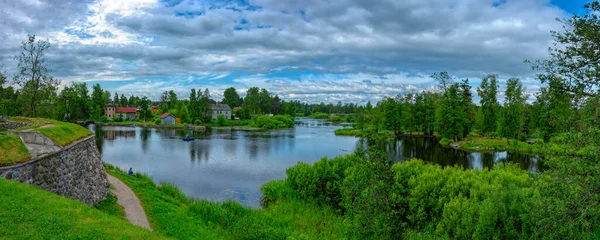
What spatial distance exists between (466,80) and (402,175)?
5429cm

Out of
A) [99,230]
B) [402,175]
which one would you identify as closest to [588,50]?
[402,175]

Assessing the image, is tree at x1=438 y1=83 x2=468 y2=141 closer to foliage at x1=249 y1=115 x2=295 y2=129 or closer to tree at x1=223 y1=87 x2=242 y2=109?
foliage at x1=249 y1=115 x2=295 y2=129

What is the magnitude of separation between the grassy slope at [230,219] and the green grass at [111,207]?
981mm

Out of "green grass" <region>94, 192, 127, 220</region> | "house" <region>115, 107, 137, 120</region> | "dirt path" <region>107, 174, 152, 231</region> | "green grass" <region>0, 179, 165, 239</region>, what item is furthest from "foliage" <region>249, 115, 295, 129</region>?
"green grass" <region>0, 179, 165, 239</region>

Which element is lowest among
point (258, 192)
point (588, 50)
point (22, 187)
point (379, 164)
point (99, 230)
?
point (258, 192)

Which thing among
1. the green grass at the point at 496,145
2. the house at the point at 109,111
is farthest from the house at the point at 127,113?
the green grass at the point at 496,145

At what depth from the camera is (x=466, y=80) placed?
61.8 metres

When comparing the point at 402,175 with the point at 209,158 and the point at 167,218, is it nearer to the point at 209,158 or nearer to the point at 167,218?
the point at 167,218

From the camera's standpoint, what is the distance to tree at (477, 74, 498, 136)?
2250 inches

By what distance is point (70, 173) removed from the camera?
12805 mm

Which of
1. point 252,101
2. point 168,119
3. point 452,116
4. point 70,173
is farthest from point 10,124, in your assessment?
point 252,101

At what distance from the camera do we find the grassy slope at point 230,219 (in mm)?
12789

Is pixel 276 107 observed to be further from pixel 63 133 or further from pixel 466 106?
pixel 63 133

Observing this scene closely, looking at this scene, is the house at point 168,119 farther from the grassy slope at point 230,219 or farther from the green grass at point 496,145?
the grassy slope at point 230,219
